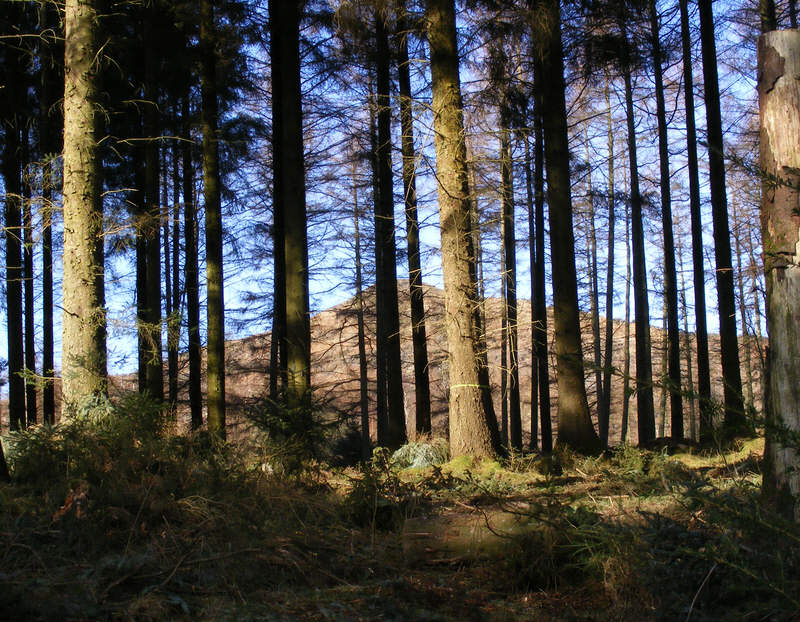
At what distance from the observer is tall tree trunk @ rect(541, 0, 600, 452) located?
426 inches

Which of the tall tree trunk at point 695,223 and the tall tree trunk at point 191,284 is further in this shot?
the tall tree trunk at point 191,284

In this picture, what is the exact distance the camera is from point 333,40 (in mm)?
18188

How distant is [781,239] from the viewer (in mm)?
→ 4270

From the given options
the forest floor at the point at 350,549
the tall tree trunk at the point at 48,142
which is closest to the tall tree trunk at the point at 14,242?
the tall tree trunk at the point at 48,142

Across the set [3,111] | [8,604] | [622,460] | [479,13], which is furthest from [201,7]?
[8,604]

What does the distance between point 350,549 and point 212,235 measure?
423 inches

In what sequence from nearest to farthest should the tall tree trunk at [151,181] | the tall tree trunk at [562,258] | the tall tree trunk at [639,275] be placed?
the tall tree trunk at [562,258], the tall tree trunk at [151,181], the tall tree trunk at [639,275]

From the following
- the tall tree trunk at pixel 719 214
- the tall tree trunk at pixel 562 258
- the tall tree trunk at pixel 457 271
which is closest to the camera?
the tall tree trunk at pixel 457 271

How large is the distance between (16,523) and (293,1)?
11.1m

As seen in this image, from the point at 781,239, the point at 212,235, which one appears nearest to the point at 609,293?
the point at 212,235

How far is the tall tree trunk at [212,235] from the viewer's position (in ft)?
43.9

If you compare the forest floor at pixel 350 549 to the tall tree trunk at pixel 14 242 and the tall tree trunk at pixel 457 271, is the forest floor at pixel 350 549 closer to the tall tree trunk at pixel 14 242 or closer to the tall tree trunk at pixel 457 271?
the tall tree trunk at pixel 457 271

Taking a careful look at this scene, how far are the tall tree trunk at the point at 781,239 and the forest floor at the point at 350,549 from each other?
0.31 meters

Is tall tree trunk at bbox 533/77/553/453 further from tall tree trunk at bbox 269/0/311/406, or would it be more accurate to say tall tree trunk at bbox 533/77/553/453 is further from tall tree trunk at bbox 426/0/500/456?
tall tree trunk at bbox 426/0/500/456
